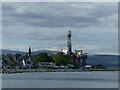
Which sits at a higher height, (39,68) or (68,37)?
(68,37)

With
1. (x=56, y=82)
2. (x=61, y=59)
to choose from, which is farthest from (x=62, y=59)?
(x=56, y=82)

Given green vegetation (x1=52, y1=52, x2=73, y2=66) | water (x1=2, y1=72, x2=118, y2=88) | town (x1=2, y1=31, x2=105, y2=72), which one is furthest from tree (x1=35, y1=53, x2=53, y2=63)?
water (x1=2, y1=72, x2=118, y2=88)

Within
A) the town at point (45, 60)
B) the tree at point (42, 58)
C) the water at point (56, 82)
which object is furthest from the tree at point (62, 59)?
the water at point (56, 82)

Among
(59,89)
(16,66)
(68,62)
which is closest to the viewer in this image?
(59,89)

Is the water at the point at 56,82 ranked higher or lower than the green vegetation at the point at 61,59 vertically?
lower

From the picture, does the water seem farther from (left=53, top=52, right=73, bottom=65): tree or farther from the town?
(left=53, top=52, right=73, bottom=65): tree

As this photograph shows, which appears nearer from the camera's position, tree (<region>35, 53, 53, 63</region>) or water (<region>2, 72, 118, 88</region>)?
water (<region>2, 72, 118, 88</region>)

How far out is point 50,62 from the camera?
16575 centimetres

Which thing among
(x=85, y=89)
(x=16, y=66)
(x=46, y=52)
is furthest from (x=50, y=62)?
(x=85, y=89)

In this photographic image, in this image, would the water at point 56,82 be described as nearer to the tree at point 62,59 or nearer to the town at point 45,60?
the town at point 45,60

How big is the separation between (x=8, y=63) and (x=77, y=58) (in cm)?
3210

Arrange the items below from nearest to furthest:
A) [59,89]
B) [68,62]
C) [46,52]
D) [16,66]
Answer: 1. [59,89]
2. [16,66]
3. [46,52]
4. [68,62]

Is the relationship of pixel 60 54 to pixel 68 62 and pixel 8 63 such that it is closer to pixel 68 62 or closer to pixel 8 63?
pixel 68 62

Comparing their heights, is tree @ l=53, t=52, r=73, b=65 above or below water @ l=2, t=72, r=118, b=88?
above
